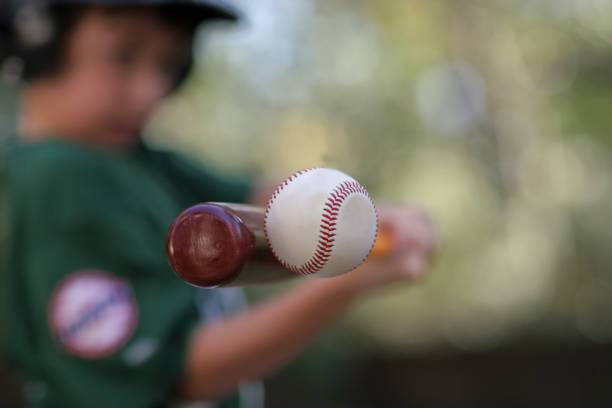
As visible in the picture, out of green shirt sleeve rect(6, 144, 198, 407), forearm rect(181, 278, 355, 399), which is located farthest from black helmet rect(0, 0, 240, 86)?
forearm rect(181, 278, 355, 399)

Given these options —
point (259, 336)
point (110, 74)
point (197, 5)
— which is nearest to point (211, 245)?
point (259, 336)

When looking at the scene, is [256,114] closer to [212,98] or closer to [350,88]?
[212,98]

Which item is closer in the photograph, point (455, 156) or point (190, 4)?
point (190, 4)

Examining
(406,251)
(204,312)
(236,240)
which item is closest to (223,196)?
(204,312)

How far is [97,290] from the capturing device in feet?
2.91

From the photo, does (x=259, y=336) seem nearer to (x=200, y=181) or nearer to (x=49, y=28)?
(x=200, y=181)

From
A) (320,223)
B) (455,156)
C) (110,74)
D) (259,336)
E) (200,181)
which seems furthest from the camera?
(455,156)

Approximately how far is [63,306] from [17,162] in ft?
1.02

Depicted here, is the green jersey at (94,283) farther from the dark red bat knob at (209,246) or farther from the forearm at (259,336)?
the dark red bat knob at (209,246)

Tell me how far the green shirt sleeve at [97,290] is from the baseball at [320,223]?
49cm

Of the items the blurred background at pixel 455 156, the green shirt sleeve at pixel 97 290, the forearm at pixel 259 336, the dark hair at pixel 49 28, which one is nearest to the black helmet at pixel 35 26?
the dark hair at pixel 49 28

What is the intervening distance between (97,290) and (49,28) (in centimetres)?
52

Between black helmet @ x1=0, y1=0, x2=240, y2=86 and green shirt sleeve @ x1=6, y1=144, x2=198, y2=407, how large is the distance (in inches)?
9.2

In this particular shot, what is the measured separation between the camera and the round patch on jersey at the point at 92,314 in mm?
879
